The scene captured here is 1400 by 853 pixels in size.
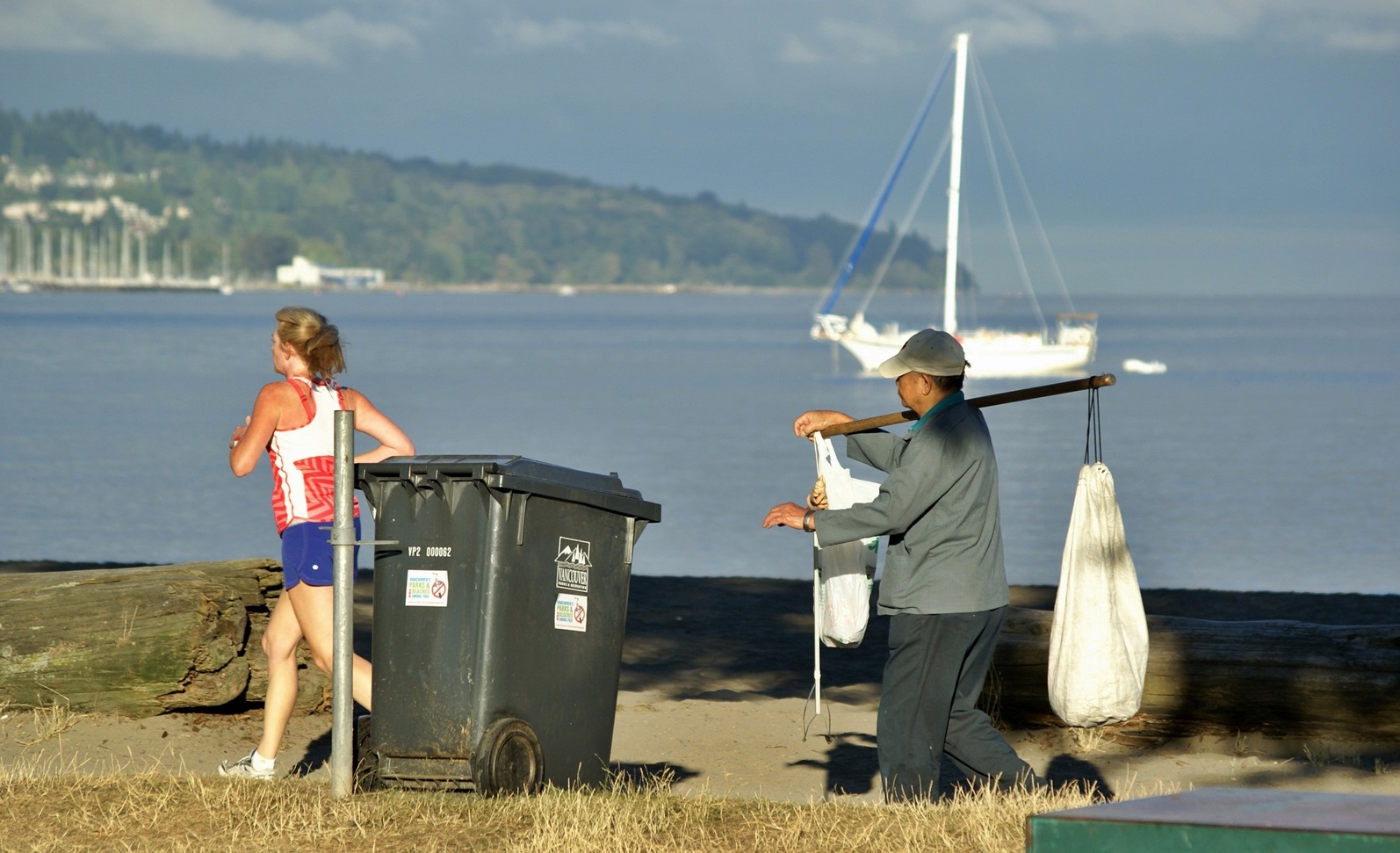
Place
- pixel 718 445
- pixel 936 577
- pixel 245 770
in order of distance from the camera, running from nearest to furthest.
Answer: pixel 936 577, pixel 245 770, pixel 718 445

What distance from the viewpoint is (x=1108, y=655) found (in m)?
5.63

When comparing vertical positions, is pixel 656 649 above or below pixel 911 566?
below

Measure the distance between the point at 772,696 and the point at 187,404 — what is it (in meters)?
39.6

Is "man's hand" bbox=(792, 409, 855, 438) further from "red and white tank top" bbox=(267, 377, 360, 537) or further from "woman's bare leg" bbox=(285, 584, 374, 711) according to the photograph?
"woman's bare leg" bbox=(285, 584, 374, 711)

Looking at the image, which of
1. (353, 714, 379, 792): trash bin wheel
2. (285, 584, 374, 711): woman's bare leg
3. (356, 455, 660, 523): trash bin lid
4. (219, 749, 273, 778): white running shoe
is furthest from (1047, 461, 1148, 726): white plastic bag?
(219, 749, 273, 778): white running shoe

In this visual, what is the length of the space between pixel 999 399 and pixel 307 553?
98.0 inches

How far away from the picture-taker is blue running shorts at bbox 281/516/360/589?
580 centimetres

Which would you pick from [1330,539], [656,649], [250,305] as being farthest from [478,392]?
[250,305]

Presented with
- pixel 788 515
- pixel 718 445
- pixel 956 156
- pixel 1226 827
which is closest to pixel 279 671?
pixel 788 515

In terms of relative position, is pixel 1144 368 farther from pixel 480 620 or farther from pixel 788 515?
pixel 480 620

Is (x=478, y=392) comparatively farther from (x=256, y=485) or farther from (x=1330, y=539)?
(x=1330, y=539)

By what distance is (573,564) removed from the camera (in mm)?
5664

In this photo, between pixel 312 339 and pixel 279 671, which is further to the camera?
pixel 279 671

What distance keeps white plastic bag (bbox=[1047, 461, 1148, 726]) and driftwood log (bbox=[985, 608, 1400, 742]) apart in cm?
180
